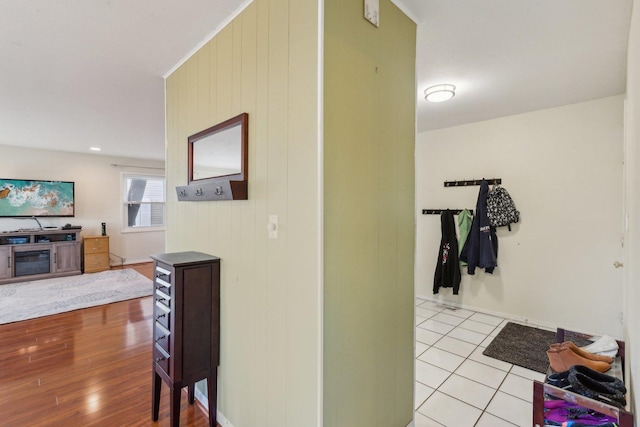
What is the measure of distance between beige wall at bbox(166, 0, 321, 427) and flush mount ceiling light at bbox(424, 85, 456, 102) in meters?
1.74

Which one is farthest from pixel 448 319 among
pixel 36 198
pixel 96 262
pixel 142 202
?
pixel 36 198

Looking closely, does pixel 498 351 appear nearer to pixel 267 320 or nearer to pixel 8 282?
pixel 267 320

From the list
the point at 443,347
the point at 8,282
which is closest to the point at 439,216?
the point at 443,347

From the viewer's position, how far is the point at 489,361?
2484 millimetres

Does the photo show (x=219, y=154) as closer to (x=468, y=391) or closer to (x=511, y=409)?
(x=468, y=391)

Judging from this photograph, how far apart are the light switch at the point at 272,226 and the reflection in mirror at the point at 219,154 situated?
0.36 metres

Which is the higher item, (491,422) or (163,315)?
(163,315)

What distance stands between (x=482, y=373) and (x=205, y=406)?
2.06 m

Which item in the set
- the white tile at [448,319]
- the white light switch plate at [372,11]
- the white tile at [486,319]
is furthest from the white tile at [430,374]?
the white light switch plate at [372,11]

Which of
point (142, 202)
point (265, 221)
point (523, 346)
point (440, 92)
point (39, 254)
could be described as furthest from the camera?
point (142, 202)

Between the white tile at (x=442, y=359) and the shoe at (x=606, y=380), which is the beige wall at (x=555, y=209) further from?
the shoe at (x=606, y=380)

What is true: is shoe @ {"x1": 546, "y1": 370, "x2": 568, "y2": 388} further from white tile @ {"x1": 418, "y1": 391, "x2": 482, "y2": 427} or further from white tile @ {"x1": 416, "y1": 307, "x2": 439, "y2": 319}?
white tile @ {"x1": 416, "y1": 307, "x2": 439, "y2": 319}

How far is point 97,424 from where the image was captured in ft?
5.78

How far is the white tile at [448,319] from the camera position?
3.34 meters
